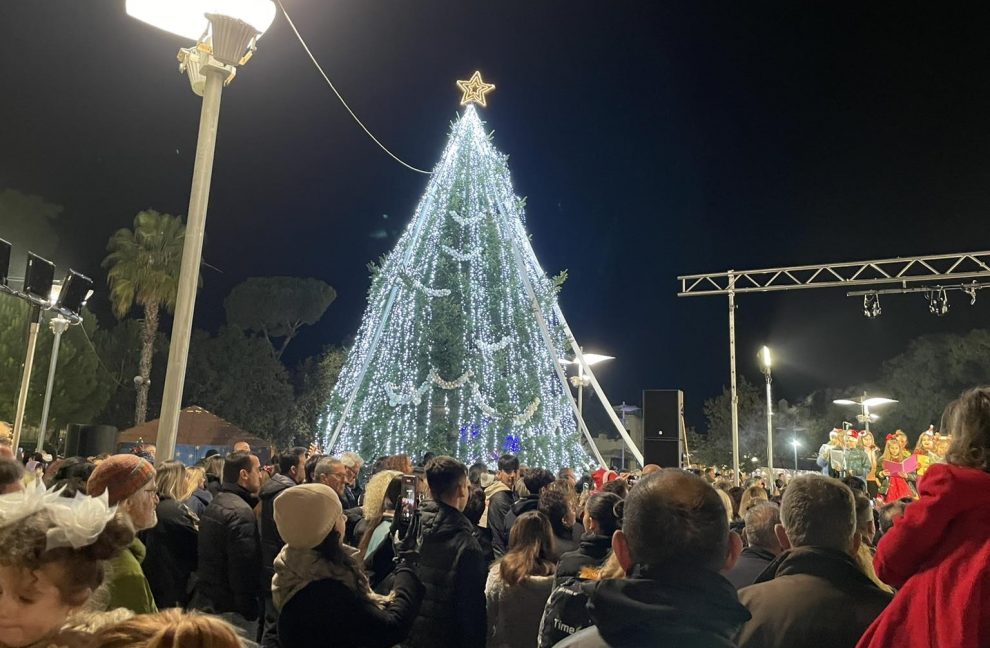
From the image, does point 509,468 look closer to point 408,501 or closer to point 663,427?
point 408,501

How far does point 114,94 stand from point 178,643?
34.1 metres

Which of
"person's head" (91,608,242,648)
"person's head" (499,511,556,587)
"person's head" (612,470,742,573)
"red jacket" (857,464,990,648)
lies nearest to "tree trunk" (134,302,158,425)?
"person's head" (499,511,556,587)

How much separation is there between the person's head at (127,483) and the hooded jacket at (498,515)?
11.1 feet

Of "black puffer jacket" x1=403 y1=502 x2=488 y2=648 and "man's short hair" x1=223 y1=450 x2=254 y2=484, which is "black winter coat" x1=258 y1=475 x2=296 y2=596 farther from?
"black puffer jacket" x1=403 y1=502 x2=488 y2=648

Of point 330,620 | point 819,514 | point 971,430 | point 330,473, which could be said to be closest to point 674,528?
point 971,430

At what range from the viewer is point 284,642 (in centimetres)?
284

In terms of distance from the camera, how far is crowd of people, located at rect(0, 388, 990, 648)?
5.85 feet

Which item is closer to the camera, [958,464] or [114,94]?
[958,464]

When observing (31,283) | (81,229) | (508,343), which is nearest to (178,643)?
(31,283)

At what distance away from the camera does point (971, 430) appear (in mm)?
2023

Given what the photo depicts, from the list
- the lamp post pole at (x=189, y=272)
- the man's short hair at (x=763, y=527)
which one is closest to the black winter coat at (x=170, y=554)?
the lamp post pole at (x=189, y=272)

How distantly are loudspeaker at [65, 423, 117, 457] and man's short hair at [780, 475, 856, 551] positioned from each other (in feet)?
35.5

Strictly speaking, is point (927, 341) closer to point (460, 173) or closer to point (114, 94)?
point (460, 173)

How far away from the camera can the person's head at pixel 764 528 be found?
430 centimetres
